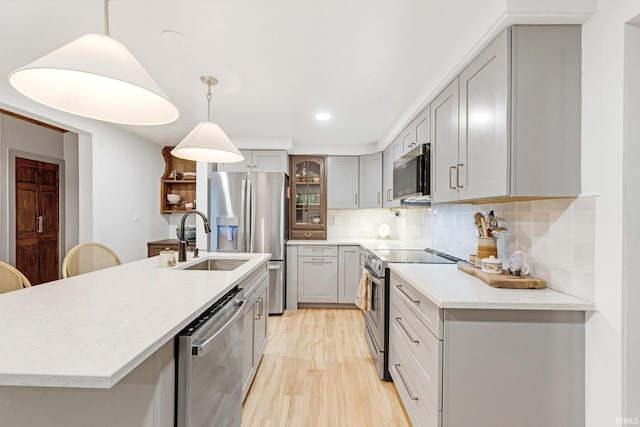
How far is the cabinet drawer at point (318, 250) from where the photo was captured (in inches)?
164

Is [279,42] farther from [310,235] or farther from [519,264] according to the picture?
[310,235]

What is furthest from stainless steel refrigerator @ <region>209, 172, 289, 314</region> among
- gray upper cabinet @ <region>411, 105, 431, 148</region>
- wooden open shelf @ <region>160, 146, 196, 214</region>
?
gray upper cabinet @ <region>411, 105, 431, 148</region>

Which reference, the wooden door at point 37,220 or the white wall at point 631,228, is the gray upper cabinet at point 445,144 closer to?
the white wall at point 631,228

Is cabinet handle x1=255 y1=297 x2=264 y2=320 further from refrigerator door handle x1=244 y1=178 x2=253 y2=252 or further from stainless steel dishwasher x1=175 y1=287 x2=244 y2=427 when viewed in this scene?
refrigerator door handle x1=244 y1=178 x2=253 y2=252

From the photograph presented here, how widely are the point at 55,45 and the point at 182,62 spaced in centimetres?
73

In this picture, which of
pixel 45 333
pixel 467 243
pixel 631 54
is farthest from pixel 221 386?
pixel 631 54

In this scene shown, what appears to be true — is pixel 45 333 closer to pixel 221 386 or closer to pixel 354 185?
pixel 221 386

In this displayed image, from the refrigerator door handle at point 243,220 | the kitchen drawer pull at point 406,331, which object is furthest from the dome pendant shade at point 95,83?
the refrigerator door handle at point 243,220

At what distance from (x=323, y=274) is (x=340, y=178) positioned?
56.9 inches

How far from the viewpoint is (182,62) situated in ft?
6.81

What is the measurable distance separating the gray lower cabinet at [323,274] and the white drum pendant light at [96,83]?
3.04 meters

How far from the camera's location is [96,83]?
128 cm

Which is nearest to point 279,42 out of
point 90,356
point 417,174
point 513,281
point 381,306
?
point 417,174

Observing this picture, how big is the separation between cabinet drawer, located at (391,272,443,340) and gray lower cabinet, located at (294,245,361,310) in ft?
6.62
